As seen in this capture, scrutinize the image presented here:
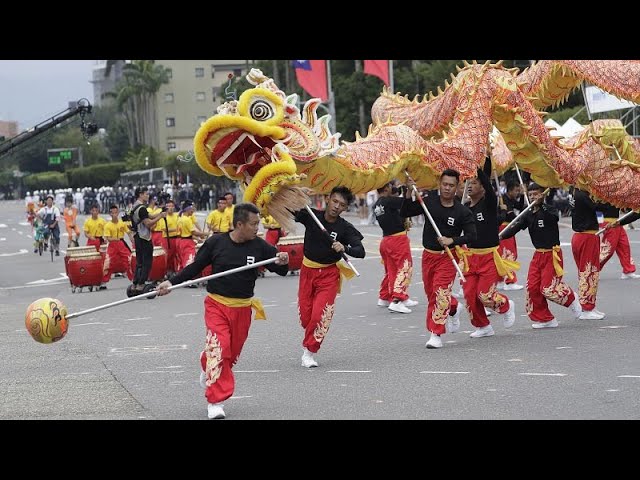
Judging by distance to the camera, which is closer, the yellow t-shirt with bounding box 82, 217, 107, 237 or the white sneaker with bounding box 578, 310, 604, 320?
the white sneaker with bounding box 578, 310, 604, 320

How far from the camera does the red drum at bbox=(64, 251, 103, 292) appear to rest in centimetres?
2041

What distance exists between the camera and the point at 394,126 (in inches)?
478

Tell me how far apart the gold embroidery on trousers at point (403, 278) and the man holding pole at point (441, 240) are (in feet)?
10.0

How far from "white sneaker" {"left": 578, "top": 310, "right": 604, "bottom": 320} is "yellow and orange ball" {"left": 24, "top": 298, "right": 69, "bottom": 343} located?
265 inches

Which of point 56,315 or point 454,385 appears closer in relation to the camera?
point 56,315

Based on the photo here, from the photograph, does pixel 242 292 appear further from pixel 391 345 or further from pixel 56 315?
pixel 391 345

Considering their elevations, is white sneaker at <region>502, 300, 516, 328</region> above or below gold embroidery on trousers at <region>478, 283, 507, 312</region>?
below

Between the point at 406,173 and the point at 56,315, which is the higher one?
the point at 406,173

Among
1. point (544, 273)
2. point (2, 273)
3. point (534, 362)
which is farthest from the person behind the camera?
point (2, 273)

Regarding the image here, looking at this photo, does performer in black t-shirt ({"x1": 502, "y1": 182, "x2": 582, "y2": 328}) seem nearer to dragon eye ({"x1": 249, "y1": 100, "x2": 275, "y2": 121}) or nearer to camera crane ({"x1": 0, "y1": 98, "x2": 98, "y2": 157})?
dragon eye ({"x1": 249, "y1": 100, "x2": 275, "y2": 121})

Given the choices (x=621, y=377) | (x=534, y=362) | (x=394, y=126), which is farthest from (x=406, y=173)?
(x=621, y=377)

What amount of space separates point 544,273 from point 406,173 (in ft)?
6.71

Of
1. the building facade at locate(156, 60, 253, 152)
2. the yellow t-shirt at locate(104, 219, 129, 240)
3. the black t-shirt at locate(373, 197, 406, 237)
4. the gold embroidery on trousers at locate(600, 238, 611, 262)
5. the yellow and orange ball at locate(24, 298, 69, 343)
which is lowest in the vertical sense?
the gold embroidery on trousers at locate(600, 238, 611, 262)

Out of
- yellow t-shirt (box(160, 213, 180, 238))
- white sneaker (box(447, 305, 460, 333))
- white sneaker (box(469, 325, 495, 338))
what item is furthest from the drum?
white sneaker (box(469, 325, 495, 338))
